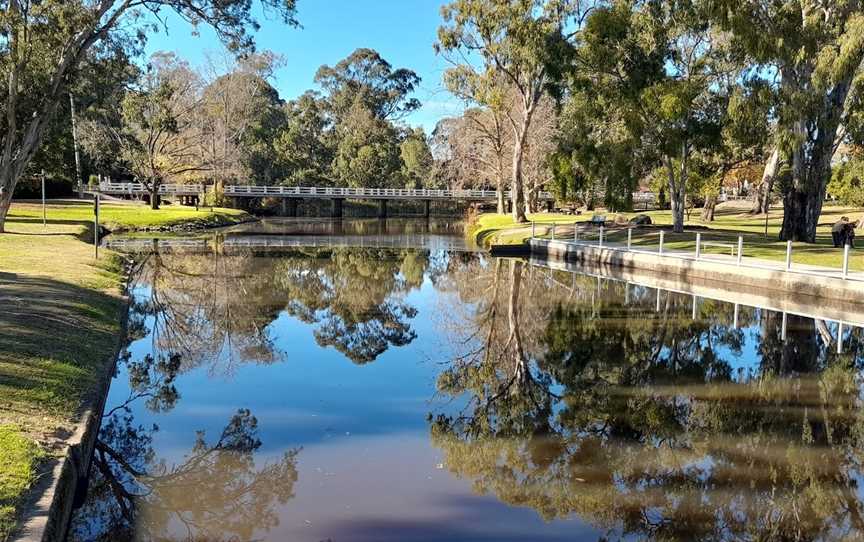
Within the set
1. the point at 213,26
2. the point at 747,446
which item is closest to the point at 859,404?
the point at 747,446

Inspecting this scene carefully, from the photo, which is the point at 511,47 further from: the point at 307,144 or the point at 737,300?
the point at 307,144

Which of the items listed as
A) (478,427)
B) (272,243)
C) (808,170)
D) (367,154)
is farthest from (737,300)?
(367,154)

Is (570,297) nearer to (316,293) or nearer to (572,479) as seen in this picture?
(316,293)

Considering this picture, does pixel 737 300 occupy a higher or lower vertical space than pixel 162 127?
lower

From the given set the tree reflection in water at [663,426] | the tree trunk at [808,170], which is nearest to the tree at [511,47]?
the tree trunk at [808,170]

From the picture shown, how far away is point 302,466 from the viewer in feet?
24.6

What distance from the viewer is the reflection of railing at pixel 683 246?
66.6 feet

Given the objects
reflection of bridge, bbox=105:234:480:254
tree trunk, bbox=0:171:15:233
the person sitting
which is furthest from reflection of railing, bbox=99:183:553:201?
the person sitting

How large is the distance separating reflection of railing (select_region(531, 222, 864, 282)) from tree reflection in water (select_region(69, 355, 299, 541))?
1609 centimetres

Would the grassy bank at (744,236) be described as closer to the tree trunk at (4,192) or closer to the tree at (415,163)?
the tree trunk at (4,192)

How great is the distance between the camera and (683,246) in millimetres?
29766

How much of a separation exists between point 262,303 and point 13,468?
12.7 metres

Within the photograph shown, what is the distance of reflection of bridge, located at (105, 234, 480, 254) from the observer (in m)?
33.6

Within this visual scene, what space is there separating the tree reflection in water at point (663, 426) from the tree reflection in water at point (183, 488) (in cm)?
195
